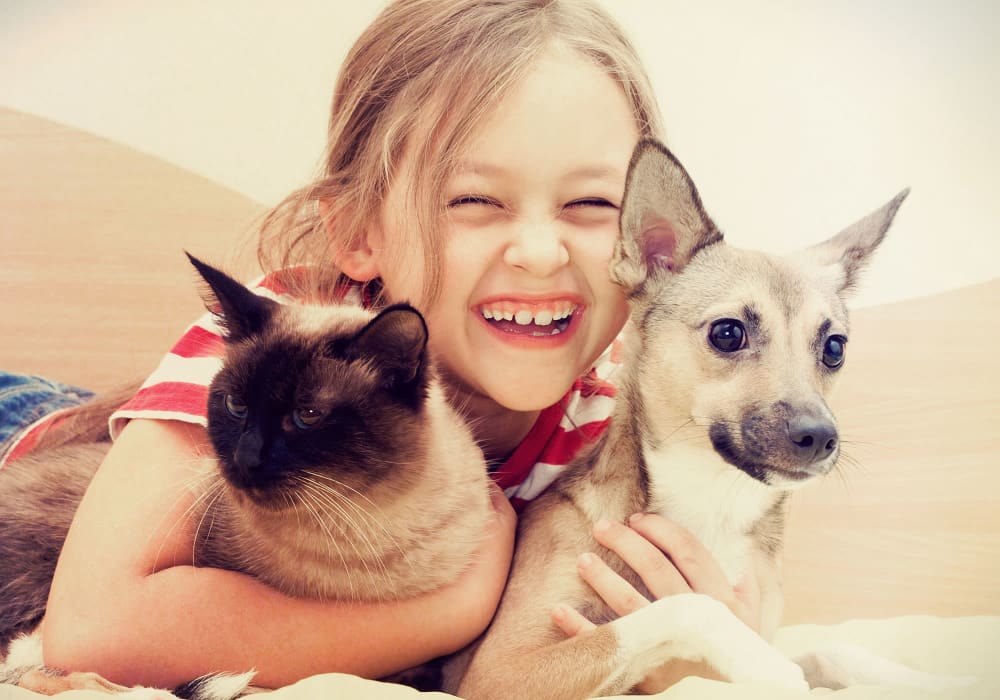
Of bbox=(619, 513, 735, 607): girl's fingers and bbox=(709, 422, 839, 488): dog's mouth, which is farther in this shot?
bbox=(619, 513, 735, 607): girl's fingers

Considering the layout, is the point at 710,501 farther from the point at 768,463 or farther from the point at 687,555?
the point at 768,463

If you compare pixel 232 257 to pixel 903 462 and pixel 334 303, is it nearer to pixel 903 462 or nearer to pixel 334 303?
pixel 334 303

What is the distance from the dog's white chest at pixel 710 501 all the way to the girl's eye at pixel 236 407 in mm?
811

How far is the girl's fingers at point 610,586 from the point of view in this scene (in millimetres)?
1514

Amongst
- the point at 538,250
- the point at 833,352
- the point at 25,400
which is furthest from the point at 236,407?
the point at 25,400

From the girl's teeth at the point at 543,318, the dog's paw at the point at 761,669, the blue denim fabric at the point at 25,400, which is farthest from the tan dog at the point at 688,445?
the blue denim fabric at the point at 25,400

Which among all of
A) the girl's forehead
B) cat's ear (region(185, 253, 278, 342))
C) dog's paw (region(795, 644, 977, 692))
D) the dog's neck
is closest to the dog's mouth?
the dog's neck

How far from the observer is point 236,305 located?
1529 millimetres

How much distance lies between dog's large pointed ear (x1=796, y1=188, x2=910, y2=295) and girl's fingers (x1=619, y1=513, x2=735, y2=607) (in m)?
0.61

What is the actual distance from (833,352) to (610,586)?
63 centimetres

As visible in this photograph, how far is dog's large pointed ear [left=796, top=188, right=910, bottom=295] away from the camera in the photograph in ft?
5.57

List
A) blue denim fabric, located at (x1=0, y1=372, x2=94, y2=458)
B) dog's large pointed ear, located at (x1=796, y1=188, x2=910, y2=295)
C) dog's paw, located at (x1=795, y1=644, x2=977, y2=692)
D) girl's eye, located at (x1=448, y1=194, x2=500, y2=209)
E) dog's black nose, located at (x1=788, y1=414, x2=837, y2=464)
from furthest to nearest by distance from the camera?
blue denim fabric, located at (x1=0, y1=372, x2=94, y2=458)
girl's eye, located at (x1=448, y1=194, x2=500, y2=209)
dog's large pointed ear, located at (x1=796, y1=188, x2=910, y2=295)
dog's paw, located at (x1=795, y1=644, x2=977, y2=692)
dog's black nose, located at (x1=788, y1=414, x2=837, y2=464)

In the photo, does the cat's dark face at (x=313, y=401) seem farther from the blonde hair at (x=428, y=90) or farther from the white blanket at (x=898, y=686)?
the blonde hair at (x=428, y=90)

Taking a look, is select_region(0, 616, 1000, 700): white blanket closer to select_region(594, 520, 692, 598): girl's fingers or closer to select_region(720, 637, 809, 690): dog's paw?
select_region(720, 637, 809, 690): dog's paw
